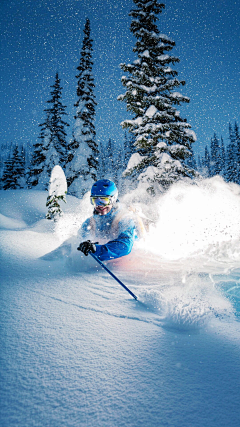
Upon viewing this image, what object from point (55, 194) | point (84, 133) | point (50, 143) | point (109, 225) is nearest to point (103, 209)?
point (109, 225)

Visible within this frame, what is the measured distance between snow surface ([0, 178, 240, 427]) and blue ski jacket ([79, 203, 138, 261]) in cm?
46

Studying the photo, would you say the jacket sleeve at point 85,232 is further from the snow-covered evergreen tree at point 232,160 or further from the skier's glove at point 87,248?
the snow-covered evergreen tree at point 232,160

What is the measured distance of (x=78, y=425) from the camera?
117cm

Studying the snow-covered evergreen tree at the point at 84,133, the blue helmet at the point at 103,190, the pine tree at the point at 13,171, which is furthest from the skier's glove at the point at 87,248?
the pine tree at the point at 13,171

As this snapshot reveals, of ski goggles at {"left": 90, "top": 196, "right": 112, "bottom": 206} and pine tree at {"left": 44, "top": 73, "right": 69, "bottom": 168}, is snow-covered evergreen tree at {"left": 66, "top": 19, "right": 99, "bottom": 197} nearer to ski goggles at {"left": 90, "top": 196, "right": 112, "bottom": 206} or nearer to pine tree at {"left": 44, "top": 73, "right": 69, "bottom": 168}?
pine tree at {"left": 44, "top": 73, "right": 69, "bottom": 168}

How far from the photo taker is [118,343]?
6.31 ft

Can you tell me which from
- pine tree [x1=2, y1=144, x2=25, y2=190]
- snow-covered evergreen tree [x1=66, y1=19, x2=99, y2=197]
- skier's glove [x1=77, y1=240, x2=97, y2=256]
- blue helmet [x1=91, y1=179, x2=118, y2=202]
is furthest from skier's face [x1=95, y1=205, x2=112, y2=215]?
pine tree [x1=2, y1=144, x2=25, y2=190]

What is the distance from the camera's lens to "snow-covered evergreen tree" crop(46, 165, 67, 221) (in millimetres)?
10656

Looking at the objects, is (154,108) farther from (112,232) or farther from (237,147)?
(237,147)

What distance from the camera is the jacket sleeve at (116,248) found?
3688 mm

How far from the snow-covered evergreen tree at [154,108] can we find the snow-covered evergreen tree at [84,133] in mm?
9307

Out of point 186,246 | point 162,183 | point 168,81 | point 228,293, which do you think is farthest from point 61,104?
point 228,293

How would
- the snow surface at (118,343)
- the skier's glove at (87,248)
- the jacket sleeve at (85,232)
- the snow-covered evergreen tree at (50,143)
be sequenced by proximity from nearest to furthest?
1. the snow surface at (118,343)
2. the skier's glove at (87,248)
3. the jacket sleeve at (85,232)
4. the snow-covered evergreen tree at (50,143)

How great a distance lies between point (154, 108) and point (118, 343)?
1133 cm
